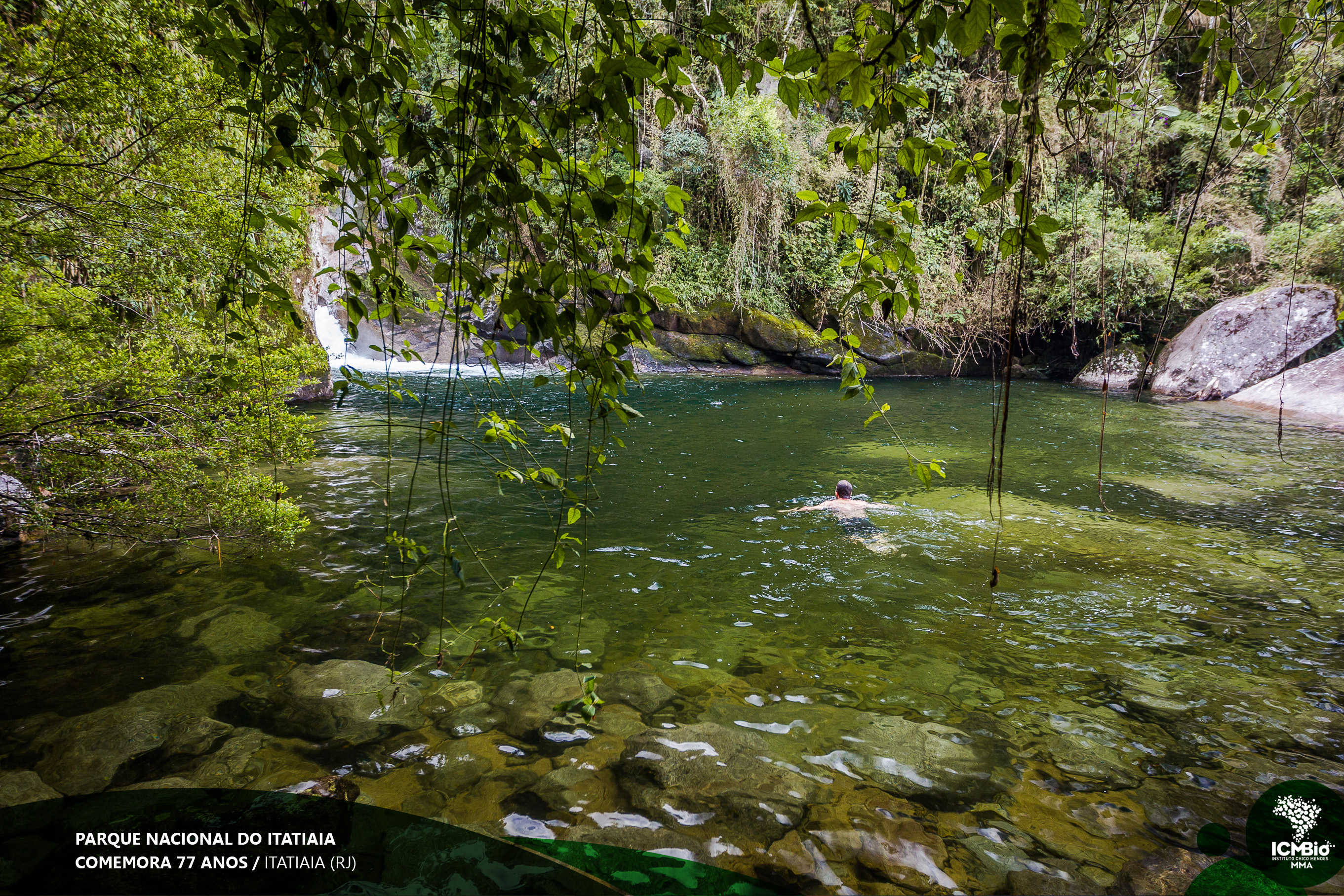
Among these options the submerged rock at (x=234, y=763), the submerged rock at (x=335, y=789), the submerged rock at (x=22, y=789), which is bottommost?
the submerged rock at (x=335, y=789)

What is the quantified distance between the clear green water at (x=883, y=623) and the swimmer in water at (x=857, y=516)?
12 centimetres

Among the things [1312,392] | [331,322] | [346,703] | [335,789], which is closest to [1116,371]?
[1312,392]

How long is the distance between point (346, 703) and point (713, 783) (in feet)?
7.73

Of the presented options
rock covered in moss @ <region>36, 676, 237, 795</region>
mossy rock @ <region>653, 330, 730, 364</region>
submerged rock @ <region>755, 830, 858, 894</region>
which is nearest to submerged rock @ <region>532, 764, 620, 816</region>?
submerged rock @ <region>755, 830, 858, 894</region>

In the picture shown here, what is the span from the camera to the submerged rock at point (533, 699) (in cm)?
379

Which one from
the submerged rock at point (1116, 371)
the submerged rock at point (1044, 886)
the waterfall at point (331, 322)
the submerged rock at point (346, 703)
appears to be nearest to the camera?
the submerged rock at point (1044, 886)

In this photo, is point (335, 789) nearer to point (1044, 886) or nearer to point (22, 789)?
point (22, 789)

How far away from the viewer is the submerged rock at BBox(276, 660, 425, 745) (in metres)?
3.67

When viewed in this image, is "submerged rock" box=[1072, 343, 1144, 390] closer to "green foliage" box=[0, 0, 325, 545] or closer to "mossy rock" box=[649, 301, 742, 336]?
"mossy rock" box=[649, 301, 742, 336]

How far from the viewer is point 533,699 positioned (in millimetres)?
4062

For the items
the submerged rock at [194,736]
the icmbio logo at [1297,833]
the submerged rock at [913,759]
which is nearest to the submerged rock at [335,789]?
the submerged rock at [194,736]

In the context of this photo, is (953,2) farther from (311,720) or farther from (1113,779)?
(311,720)

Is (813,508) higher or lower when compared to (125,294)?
lower

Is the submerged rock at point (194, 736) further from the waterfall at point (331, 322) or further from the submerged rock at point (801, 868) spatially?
the waterfall at point (331, 322)
